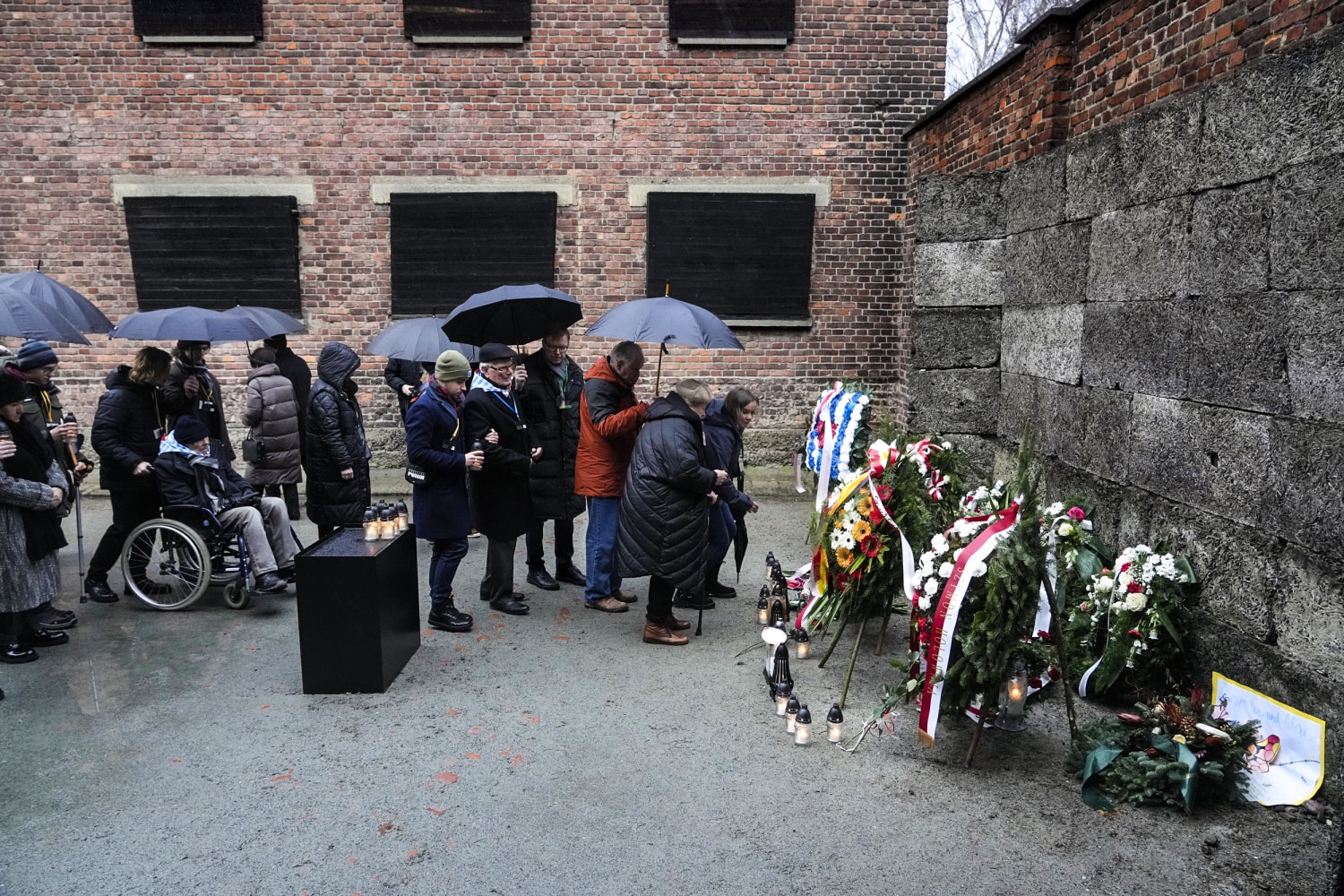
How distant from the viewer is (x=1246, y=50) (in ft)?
16.5

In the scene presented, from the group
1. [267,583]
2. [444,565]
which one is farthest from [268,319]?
[444,565]

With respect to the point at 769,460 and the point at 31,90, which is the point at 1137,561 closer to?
the point at 769,460

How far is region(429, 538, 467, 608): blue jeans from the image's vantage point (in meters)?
6.61

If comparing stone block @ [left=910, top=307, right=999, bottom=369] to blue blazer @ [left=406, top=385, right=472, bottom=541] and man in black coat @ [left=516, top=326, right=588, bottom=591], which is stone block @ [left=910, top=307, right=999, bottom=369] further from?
blue blazer @ [left=406, top=385, right=472, bottom=541]

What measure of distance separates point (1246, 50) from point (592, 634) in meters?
4.99

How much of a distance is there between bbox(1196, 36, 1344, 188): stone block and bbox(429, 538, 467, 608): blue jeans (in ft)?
16.0

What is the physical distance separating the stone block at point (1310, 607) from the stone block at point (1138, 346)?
1242 millimetres

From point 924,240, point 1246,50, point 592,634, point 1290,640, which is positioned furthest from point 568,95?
point 1290,640

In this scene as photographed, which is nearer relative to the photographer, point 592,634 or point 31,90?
point 592,634

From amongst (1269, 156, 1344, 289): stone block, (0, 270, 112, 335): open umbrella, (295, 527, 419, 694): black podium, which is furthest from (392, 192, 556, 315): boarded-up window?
(1269, 156, 1344, 289): stone block

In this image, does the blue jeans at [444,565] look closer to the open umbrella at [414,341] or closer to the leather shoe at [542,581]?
the leather shoe at [542,581]

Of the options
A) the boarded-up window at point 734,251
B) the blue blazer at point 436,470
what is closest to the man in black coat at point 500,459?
the blue blazer at point 436,470

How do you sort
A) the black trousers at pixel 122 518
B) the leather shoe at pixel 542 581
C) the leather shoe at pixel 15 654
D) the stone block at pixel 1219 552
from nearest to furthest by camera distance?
the stone block at pixel 1219 552 < the leather shoe at pixel 15 654 < the black trousers at pixel 122 518 < the leather shoe at pixel 542 581

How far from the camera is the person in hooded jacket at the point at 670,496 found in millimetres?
6113
